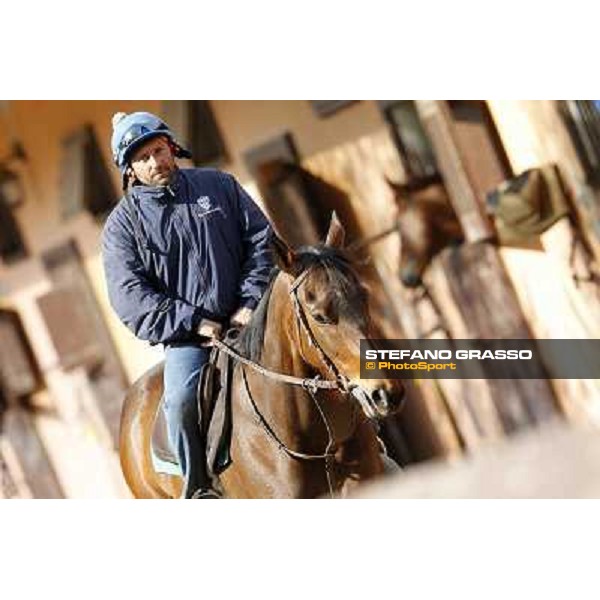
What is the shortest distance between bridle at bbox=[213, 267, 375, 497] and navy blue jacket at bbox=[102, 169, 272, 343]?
0.14m

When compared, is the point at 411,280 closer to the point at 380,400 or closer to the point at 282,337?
the point at 282,337

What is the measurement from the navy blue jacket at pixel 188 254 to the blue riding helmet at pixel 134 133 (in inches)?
3.1

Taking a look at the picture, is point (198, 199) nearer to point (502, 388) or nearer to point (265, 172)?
point (265, 172)

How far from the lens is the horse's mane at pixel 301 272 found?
372 centimetres

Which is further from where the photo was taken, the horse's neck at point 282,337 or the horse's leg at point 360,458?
the horse's leg at point 360,458

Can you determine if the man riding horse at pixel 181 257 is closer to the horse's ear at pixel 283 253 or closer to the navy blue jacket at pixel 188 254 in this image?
the navy blue jacket at pixel 188 254

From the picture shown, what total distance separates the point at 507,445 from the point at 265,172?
0.97 meters

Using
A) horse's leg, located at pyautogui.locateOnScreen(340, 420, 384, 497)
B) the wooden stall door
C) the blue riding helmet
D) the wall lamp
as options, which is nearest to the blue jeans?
the wooden stall door

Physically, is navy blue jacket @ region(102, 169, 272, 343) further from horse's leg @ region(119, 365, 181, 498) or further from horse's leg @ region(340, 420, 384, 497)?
horse's leg @ region(340, 420, 384, 497)

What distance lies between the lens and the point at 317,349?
149 inches

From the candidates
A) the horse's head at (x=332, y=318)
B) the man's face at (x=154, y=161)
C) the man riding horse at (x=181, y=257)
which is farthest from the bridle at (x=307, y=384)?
the man's face at (x=154, y=161)
